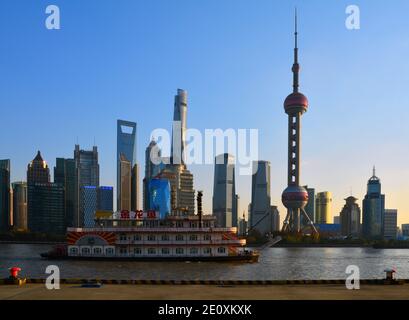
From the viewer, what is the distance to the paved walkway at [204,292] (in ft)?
68.9

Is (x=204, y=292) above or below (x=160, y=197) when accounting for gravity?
below

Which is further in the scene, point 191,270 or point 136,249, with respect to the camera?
point 136,249

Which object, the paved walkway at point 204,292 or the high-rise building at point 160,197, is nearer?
the paved walkway at point 204,292

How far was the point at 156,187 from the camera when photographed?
291 feet

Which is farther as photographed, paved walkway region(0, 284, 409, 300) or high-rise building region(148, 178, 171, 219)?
high-rise building region(148, 178, 171, 219)

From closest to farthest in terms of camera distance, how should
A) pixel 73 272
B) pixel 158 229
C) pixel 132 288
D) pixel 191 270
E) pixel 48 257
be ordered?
1. pixel 132 288
2. pixel 73 272
3. pixel 191 270
4. pixel 158 229
5. pixel 48 257

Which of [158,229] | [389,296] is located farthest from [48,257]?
[389,296]

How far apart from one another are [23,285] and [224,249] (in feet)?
141

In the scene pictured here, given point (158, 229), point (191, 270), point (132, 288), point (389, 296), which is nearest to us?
point (389, 296)

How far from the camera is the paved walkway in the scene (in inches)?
827

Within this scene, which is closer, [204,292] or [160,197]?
[204,292]

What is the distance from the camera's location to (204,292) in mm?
22594
